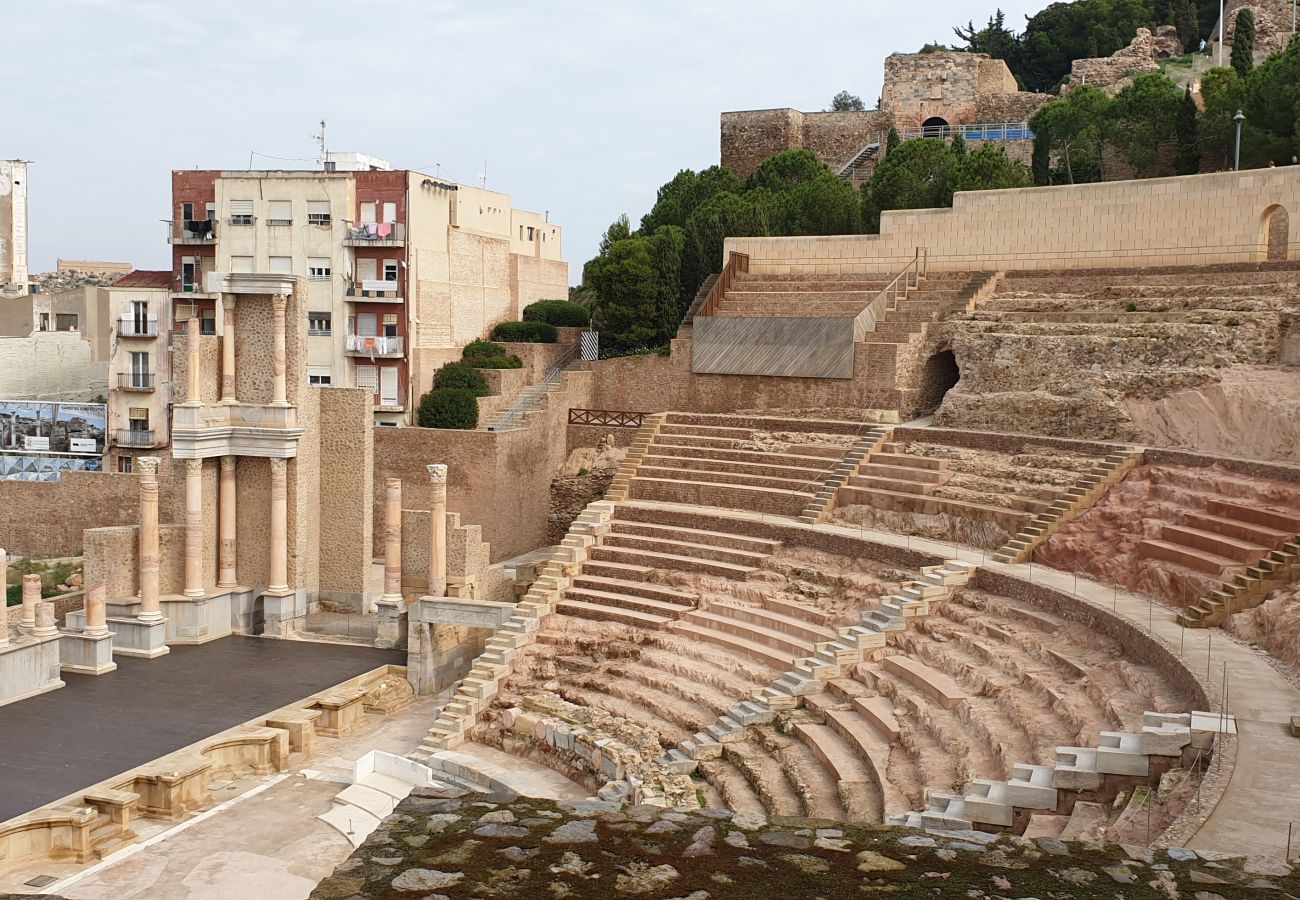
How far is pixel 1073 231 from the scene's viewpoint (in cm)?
3169

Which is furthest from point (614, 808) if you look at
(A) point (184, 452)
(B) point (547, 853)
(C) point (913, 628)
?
(A) point (184, 452)

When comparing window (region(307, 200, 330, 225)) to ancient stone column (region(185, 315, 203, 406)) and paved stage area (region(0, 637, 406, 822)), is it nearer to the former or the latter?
ancient stone column (region(185, 315, 203, 406))

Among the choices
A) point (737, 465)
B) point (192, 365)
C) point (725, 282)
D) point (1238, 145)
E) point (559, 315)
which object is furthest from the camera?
point (559, 315)

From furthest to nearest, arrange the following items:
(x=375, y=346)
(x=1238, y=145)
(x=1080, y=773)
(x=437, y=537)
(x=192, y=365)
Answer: (x=375, y=346)
(x=1238, y=145)
(x=192, y=365)
(x=437, y=537)
(x=1080, y=773)

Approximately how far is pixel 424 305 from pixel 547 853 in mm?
32952

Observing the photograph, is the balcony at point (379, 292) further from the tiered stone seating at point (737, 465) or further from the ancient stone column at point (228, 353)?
the tiered stone seating at point (737, 465)

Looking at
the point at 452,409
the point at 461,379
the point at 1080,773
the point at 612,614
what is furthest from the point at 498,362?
the point at 1080,773

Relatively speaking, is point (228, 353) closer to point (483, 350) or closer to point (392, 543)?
point (392, 543)

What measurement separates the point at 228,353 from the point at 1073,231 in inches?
796

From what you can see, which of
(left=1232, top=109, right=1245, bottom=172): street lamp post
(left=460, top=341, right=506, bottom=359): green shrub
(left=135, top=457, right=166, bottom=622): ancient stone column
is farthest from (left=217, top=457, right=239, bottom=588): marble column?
(left=1232, top=109, right=1245, bottom=172): street lamp post

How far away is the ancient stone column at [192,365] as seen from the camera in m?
27.6

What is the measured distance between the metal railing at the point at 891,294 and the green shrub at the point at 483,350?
1235cm

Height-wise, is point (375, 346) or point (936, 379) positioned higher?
point (375, 346)

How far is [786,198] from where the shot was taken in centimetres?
4175
